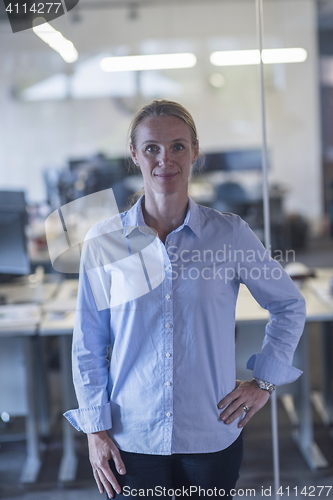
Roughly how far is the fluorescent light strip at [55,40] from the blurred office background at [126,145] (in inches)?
1.0

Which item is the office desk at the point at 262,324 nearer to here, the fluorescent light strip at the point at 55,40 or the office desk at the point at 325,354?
the office desk at the point at 325,354

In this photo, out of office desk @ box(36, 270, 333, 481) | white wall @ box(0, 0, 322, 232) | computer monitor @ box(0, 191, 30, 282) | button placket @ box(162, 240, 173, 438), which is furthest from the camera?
white wall @ box(0, 0, 322, 232)

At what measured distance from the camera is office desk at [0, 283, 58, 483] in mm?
1948

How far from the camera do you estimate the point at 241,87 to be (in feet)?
21.7

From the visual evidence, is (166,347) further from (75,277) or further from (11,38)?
(11,38)

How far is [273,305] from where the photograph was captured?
131 cm

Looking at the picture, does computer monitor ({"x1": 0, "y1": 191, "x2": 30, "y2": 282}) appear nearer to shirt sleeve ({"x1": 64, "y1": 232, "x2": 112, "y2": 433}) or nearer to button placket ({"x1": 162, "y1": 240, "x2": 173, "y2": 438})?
shirt sleeve ({"x1": 64, "y1": 232, "x2": 112, "y2": 433})

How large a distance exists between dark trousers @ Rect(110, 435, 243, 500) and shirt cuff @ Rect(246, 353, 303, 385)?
8.1 inches

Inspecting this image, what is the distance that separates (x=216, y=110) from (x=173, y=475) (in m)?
5.68

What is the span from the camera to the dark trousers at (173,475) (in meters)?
1.22

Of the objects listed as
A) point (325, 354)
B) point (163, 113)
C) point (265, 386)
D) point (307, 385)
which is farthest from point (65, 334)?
point (325, 354)

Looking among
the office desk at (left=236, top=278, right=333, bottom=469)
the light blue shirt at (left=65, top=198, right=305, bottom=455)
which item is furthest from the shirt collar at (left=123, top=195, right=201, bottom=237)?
the office desk at (left=236, top=278, right=333, bottom=469)

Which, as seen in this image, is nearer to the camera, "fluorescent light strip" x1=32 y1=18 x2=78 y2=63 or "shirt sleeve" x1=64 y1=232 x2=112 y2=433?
"shirt sleeve" x1=64 y1=232 x2=112 y2=433

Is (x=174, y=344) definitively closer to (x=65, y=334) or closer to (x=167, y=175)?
(x=167, y=175)
